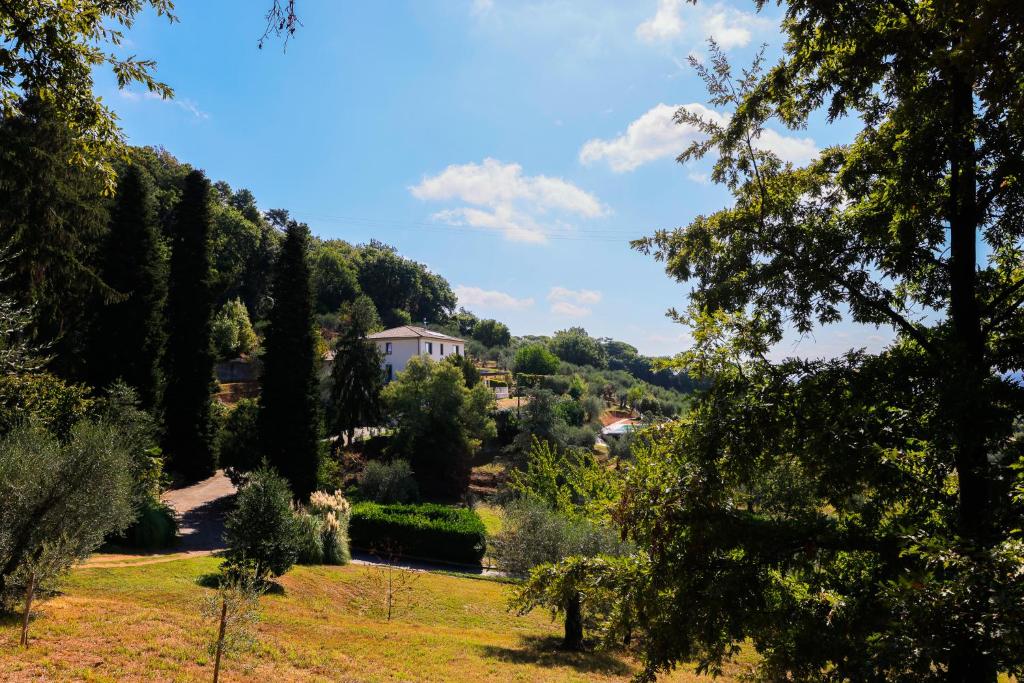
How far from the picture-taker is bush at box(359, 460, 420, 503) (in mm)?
32438

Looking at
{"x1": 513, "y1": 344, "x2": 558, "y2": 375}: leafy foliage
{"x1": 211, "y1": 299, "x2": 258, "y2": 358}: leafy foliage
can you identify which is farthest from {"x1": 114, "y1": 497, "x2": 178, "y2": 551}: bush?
{"x1": 513, "y1": 344, "x2": 558, "y2": 375}: leafy foliage

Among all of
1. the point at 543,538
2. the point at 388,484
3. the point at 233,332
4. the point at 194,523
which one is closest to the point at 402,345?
the point at 233,332

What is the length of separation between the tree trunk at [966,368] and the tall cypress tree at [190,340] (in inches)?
1296

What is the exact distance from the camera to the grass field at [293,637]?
9.13 meters

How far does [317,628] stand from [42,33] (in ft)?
40.1

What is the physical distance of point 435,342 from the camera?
215ft

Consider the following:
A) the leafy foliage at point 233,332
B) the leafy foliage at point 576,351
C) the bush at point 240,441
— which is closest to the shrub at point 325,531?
the bush at point 240,441

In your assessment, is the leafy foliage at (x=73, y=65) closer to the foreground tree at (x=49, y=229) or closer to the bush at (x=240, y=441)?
the foreground tree at (x=49, y=229)

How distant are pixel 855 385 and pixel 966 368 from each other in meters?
0.84

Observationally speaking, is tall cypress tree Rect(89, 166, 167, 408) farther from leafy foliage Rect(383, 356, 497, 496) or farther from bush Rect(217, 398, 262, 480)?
leafy foliage Rect(383, 356, 497, 496)

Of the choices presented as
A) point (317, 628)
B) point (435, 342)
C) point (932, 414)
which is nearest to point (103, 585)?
point (317, 628)

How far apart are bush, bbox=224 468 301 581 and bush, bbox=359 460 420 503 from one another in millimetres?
15700

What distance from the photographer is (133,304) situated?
26.4m

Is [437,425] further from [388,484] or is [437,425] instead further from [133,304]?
[133,304]
